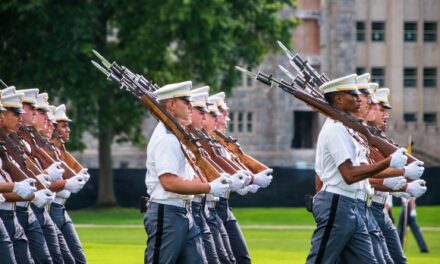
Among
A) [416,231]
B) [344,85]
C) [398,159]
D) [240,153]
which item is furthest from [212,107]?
[416,231]

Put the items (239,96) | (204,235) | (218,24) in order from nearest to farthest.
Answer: (204,235) → (218,24) → (239,96)

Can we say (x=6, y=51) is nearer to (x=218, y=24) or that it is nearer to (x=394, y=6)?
(x=218, y=24)

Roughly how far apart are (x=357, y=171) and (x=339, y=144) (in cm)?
33

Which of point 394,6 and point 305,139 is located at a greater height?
point 394,6

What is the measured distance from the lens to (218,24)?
1832 inches

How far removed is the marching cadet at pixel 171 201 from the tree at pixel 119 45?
30761mm

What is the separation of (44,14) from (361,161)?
33.0m

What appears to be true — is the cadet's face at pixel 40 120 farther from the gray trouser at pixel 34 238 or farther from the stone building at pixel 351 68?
the stone building at pixel 351 68

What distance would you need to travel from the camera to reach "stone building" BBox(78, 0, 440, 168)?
83.8 m

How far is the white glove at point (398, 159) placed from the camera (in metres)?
14.0

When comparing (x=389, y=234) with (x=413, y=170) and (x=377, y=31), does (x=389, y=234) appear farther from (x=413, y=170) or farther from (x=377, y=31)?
(x=377, y=31)

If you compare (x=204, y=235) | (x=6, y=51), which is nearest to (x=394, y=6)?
(x=6, y=51)

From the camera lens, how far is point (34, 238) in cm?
1639

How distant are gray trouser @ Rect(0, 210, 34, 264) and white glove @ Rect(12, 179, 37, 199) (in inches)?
26.8
